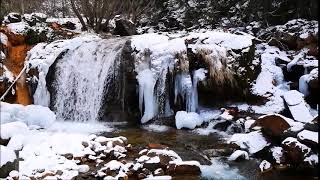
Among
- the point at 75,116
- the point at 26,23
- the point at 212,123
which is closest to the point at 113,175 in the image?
the point at 212,123

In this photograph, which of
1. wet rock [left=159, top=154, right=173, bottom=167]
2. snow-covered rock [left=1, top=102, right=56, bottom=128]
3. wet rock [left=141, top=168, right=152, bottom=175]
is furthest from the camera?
snow-covered rock [left=1, top=102, right=56, bottom=128]

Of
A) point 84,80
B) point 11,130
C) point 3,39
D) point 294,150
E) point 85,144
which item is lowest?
point 294,150

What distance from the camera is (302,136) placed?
265 inches

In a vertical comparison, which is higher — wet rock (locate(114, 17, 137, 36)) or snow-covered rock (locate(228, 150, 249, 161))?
wet rock (locate(114, 17, 137, 36))

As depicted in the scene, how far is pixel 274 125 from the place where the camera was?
7277mm

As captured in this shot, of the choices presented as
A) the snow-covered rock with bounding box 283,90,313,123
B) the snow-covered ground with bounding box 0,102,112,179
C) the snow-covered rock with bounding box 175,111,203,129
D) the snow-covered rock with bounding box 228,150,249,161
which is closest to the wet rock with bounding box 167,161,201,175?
the snow-covered rock with bounding box 228,150,249,161

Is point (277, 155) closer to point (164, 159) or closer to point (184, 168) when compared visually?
point (184, 168)

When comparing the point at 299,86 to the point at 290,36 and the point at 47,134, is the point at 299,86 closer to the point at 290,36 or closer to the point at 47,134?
the point at 290,36

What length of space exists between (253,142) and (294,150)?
0.83 meters

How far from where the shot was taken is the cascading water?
1026cm

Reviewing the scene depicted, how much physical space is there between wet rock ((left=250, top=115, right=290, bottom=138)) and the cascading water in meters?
4.29

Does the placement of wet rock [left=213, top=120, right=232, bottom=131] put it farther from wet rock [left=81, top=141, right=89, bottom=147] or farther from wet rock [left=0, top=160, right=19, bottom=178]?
wet rock [left=0, top=160, right=19, bottom=178]

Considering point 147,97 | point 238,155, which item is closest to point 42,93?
point 147,97

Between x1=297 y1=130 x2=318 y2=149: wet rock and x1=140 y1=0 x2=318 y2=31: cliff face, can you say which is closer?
x1=297 y1=130 x2=318 y2=149: wet rock
